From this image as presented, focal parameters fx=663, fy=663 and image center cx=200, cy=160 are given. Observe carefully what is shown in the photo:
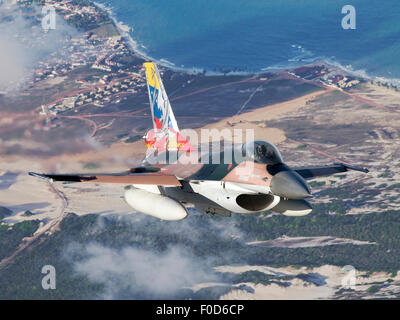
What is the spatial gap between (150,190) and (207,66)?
14923cm

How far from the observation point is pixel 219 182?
39.4 m

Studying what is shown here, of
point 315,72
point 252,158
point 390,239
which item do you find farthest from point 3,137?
point 315,72

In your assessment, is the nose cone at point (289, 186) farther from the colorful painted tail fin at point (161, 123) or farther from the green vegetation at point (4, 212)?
the green vegetation at point (4, 212)

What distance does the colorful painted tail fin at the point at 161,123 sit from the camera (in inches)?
1977

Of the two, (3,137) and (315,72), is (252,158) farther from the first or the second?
(315,72)

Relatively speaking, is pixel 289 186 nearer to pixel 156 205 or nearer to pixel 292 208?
pixel 292 208

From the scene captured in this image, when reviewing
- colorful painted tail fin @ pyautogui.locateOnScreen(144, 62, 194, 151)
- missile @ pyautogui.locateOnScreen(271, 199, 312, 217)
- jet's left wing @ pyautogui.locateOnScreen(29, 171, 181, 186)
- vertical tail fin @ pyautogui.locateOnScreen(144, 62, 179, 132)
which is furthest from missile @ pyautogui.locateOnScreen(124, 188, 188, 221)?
vertical tail fin @ pyautogui.locateOnScreen(144, 62, 179, 132)

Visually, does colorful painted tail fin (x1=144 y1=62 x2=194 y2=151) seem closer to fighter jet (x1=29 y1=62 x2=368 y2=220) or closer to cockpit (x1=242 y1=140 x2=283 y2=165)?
fighter jet (x1=29 y1=62 x2=368 y2=220)

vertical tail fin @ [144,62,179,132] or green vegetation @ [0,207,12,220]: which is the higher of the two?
green vegetation @ [0,207,12,220]

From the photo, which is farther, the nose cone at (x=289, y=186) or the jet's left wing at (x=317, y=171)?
the jet's left wing at (x=317, y=171)

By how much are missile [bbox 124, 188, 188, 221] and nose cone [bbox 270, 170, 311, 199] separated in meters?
6.71

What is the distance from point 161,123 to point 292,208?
A: 14635 mm

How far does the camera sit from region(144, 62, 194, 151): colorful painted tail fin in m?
50.2

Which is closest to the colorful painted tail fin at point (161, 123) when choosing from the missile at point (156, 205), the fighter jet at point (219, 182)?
the fighter jet at point (219, 182)
